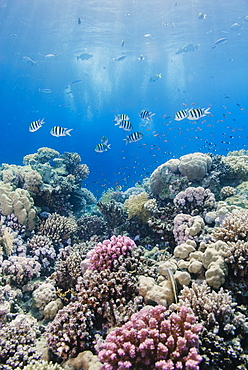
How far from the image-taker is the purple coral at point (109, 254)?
3943mm

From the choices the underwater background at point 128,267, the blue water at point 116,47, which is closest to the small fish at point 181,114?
the underwater background at point 128,267

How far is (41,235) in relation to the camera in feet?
22.7

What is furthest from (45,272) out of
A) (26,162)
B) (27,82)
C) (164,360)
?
(27,82)

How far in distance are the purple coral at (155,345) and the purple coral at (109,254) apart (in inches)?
→ 49.5

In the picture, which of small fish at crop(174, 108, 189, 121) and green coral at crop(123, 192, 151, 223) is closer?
green coral at crop(123, 192, 151, 223)

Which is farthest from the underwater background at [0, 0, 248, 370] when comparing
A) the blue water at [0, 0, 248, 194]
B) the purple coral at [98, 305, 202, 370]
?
the blue water at [0, 0, 248, 194]

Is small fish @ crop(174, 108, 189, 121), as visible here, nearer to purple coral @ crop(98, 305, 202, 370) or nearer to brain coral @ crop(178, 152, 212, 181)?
brain coral @ crop(178, 152, 212, 181)

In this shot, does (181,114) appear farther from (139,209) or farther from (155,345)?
(155,345)

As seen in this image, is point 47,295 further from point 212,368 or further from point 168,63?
point 168,63

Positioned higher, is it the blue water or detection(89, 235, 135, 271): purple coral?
the blue water

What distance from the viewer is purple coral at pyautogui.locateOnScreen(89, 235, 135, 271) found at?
3.94 m

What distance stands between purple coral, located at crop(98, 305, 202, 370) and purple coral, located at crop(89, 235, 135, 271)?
1258mm

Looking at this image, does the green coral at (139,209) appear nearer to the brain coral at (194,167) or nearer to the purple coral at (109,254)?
the brain coral at (194,167)

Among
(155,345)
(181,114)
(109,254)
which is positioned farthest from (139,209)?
(155,345)
